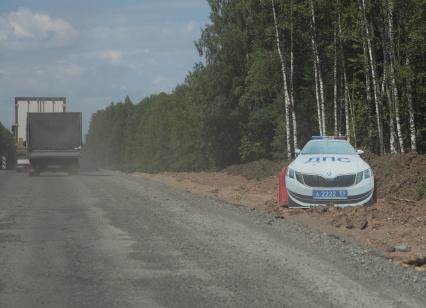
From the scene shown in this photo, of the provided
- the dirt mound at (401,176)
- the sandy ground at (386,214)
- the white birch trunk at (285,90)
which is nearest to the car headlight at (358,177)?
the sandy ground at (386,214)

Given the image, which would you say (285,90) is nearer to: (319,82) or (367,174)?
(319,82)

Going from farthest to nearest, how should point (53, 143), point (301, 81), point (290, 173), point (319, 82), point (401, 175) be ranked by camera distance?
point (53, 143) < point (301, 81) < point (319, 82) < point (401, 175) < point (290, 173)

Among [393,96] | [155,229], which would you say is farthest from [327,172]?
[393,96]

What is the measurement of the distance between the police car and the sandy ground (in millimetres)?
A: 219

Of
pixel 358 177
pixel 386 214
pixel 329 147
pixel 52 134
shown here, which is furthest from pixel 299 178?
pixel 52 134

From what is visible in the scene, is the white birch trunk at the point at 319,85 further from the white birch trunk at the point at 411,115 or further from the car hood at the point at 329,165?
the car hood at the point at 329,165

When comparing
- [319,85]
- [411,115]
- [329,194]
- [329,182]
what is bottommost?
[329,194]

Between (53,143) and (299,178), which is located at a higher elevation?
(53,143)

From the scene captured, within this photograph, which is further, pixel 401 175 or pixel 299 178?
pixel 401 175

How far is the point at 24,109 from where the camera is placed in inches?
1682

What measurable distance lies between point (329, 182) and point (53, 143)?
23970mm

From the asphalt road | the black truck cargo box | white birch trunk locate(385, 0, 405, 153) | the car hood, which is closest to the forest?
white birch trunk locate(385, 0, 405, 153)

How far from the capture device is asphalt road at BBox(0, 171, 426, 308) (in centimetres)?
629

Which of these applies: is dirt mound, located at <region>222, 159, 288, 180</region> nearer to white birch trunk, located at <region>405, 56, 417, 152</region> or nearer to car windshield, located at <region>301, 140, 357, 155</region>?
white birch trunk, located at <region>405, 56, 417, 152</region>
